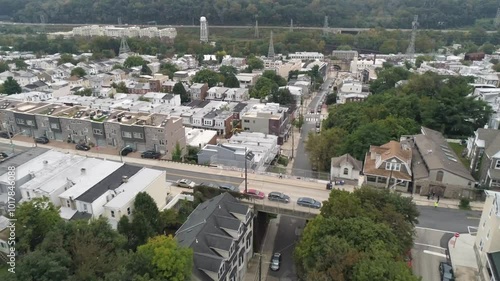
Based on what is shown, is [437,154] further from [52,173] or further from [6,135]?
[6,135]

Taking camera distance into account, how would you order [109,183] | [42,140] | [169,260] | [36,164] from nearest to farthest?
[169,260] < [109,183] < [36,164] < [42,140]

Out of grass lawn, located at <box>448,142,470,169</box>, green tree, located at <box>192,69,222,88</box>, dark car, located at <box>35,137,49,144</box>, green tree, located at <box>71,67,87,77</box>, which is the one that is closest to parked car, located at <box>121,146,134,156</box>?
dark car, located at <box>35,137,49,144</box>

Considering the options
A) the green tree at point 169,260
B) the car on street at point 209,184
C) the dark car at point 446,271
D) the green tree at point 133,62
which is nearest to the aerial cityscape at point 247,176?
the green tree at point 169,260

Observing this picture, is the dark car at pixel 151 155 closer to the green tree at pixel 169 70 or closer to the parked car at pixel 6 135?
the parked car at pixel 6 135

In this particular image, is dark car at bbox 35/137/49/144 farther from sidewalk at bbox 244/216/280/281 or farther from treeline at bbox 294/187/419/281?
treeline at bbox 294/187/419/281

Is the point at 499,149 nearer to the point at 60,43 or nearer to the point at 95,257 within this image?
the point at 95,257

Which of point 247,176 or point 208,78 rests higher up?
point 208,78

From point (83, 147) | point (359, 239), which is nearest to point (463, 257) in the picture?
point (359, 239)
